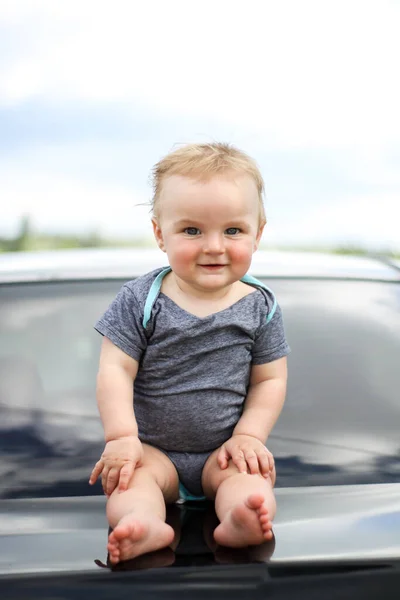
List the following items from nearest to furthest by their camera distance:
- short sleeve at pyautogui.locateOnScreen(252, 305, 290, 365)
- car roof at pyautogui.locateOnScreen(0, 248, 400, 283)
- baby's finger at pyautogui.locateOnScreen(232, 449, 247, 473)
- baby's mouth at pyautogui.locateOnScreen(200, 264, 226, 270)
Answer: baby's finger at pyautogui.locateOnScreen(232, 449, 247, 473), baby's mouth at pyautogui.locateOnScreen(200, 264, 226, 270), short sleeve at pyautogui.locateOnScreen(252, 305, 290, 365), car roof at pyautogui.locateOnScreen(0, 248, 400, 283)

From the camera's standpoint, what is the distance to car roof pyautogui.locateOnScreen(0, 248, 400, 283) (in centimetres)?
249

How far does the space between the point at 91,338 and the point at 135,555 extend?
1034mm

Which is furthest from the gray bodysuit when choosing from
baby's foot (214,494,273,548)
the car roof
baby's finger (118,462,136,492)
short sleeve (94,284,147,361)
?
the car roof

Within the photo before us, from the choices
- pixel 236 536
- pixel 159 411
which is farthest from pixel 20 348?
pixel 236 536

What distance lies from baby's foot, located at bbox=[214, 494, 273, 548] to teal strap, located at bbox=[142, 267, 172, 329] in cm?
57

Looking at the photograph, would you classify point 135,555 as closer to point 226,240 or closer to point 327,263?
point 226,240

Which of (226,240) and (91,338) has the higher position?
(226,240)

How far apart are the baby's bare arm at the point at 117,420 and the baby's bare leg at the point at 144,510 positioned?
34 mm

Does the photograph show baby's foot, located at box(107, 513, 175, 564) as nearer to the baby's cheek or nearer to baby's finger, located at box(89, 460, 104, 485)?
baby's finger, located at box(89, 460, 104, 485)

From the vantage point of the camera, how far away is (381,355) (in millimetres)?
2230

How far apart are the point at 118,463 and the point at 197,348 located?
0.36 metres

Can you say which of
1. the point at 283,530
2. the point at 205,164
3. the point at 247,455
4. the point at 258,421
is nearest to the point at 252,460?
the point at 247,455

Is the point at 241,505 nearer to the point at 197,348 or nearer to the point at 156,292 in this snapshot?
the point at 197,348

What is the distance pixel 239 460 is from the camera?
182 cm
